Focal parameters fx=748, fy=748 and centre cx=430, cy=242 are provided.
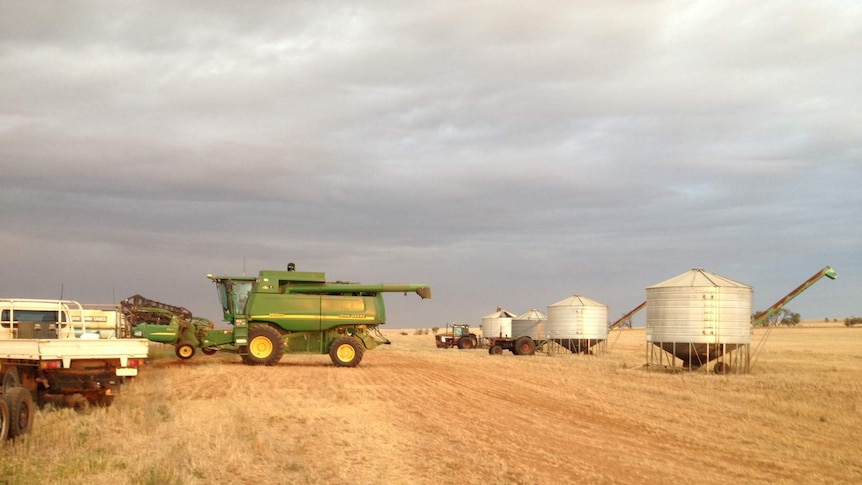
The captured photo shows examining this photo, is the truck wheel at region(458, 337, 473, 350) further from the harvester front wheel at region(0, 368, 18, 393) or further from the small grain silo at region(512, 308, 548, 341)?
the harvester front wheel at region(0, 368, 18, 393)

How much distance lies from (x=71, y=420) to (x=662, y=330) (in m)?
24.9

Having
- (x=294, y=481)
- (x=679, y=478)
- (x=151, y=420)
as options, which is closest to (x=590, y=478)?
(x=679, y=478)

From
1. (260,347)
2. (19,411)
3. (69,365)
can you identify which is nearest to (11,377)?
(69,365)

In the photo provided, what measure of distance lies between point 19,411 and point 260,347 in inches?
649

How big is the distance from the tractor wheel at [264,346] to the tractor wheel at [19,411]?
615 inches

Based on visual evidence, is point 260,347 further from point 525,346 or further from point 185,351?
point 525,346

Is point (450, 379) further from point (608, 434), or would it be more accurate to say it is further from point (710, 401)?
point (608, 434)

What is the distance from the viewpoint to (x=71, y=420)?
13844 millimetres

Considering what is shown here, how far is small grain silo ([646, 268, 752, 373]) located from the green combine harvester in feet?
34.9

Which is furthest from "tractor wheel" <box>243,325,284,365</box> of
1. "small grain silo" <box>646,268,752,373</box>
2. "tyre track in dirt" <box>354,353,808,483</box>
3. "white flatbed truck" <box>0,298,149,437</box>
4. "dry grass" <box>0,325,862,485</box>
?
"small grain silo" <box>646,268,752,373</box>

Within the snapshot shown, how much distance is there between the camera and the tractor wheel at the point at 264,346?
27.9 m

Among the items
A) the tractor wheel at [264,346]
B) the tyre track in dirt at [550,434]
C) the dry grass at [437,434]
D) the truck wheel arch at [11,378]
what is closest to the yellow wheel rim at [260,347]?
the tractor wheel at [264,346]

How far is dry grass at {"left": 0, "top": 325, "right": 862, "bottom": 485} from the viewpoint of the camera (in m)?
10.1

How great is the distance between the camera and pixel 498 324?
55.4 meters
